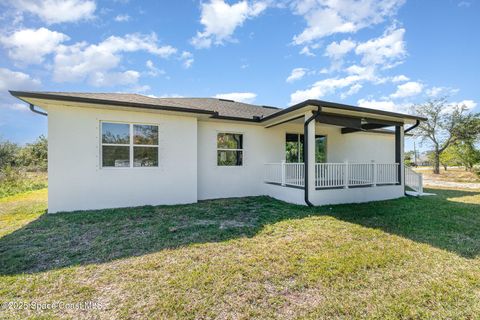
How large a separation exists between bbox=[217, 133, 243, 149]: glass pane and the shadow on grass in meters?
2.39

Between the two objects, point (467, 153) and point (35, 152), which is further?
point (35, 152)

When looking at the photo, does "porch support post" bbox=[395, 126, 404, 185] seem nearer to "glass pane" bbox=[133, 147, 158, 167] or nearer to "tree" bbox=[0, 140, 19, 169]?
"glass pane" bbox=[133, 147, 158, 167]

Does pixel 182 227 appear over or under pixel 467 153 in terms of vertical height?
under

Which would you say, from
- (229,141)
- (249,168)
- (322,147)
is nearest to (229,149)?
(229,141)

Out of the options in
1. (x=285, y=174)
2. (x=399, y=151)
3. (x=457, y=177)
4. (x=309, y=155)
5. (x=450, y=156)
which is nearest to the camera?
(x=309, y=155)

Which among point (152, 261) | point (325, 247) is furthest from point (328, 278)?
point (152, 261)

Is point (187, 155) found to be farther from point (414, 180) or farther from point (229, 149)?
point (414, 180)

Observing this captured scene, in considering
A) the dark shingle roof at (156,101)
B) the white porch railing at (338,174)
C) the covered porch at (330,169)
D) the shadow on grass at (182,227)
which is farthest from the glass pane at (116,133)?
the white porch railing at (338,174)

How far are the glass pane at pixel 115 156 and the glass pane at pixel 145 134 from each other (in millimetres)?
434

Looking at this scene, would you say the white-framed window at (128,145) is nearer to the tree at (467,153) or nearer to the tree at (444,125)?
the tree at (444,125)

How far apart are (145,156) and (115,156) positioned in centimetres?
83

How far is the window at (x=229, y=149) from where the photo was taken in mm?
8305

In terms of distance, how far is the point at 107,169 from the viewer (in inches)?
248

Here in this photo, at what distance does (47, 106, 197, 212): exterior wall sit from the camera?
5.84 metres
